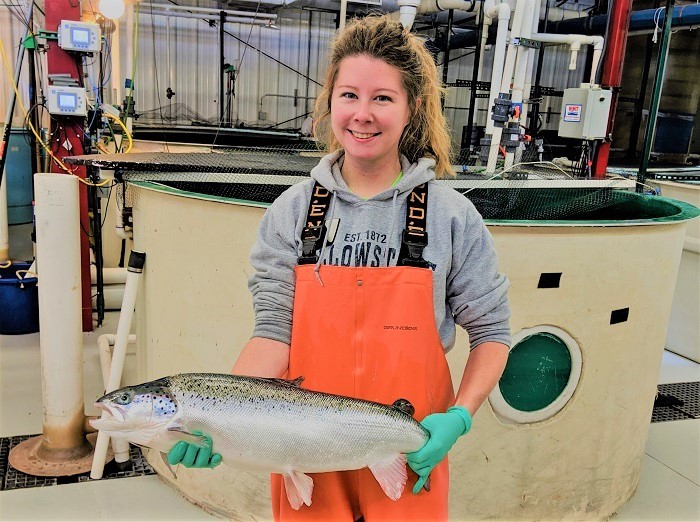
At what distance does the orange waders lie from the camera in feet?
4.37

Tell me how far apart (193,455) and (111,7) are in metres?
3.95

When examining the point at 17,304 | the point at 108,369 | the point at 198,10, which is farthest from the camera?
the point at 198,10

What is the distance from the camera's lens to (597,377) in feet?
8.86

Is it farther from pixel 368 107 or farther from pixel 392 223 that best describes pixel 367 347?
pixel 368 107

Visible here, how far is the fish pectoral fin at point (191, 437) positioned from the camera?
3.81 feet

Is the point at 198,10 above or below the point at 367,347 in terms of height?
above

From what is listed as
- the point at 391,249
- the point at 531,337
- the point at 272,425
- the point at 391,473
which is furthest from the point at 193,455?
the point at 531,337

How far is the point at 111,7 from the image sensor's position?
4266 millimetres

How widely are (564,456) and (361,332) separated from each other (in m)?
1.80

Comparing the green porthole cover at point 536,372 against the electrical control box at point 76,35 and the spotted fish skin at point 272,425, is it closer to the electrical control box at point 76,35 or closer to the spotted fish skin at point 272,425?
the spotted fish skin at point 272,425

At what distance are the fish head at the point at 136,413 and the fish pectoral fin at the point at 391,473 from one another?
0.43 metres

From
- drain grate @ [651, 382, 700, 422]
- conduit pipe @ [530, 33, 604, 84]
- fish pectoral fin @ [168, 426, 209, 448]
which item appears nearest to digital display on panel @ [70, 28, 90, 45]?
conduit pipe @ [530, 33, 604, 84]

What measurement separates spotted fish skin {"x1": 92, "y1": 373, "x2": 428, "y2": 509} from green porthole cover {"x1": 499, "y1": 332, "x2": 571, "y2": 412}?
1.36m

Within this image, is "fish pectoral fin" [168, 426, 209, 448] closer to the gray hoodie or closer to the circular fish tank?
the gray hoodie
